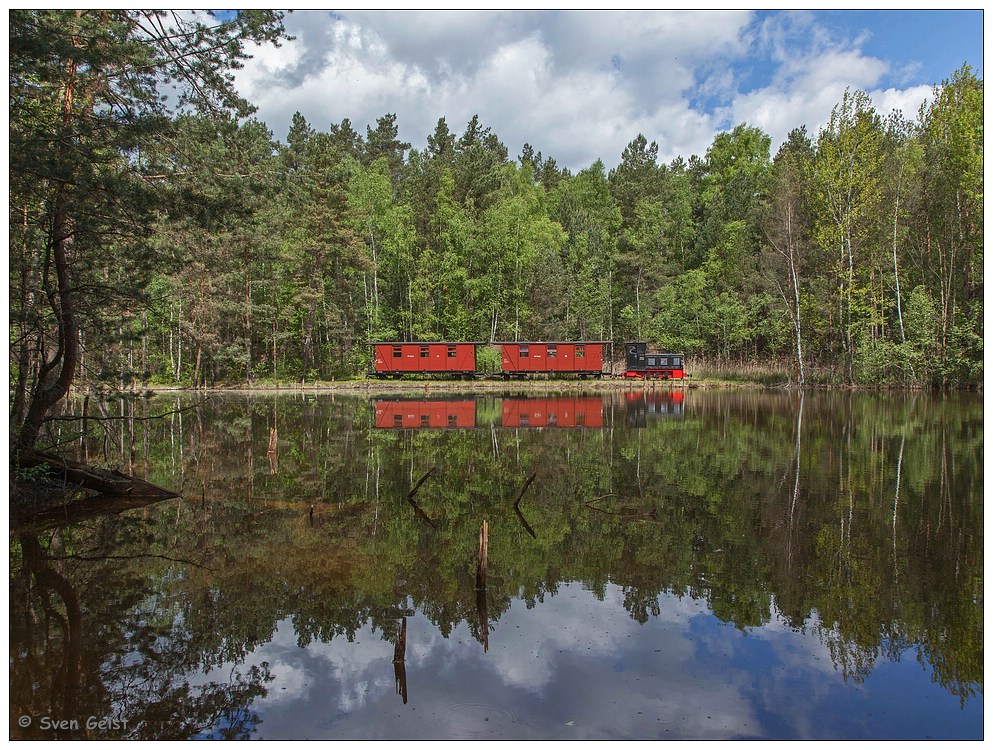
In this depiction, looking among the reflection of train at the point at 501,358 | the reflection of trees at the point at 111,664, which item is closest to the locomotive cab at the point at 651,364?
the reflection of train at the point at 501,358

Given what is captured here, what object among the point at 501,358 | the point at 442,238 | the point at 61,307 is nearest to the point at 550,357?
the point at 501,358

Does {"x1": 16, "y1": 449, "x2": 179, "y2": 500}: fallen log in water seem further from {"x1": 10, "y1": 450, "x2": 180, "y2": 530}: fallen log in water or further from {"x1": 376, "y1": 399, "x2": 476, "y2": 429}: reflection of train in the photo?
{"x1": 376, "y1": 399, "x2": 476, "y2": 429}: reflection of train

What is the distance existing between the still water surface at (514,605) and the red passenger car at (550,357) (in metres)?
27.6

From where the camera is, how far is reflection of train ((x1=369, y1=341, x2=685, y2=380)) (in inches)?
1608

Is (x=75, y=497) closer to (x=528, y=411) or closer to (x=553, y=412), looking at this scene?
(x=528, y=411)

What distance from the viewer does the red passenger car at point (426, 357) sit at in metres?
40.8

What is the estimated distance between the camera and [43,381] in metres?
9.85

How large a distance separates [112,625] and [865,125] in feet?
123

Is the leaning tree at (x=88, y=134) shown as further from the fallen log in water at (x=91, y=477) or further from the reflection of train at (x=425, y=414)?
the reflection of train at (x=425, y=414)

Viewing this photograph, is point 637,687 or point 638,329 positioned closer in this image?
point 637,687

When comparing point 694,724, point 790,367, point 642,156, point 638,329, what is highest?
point 642,156

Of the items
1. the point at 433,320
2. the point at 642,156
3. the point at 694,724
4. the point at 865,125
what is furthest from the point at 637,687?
the point at 642,156

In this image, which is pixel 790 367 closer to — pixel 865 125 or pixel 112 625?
pixel 865 125

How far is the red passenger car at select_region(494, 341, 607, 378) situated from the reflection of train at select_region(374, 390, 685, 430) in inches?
300
